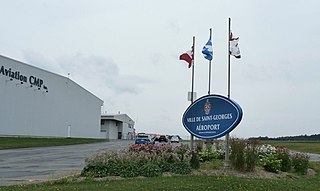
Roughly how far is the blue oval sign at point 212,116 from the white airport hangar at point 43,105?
35.2 metres

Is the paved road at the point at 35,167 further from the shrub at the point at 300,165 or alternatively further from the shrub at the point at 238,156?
the shrub at the point at 300,165

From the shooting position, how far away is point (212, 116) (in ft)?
57.4

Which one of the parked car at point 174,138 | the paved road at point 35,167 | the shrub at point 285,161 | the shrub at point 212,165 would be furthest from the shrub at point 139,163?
the parked car at point 174,138

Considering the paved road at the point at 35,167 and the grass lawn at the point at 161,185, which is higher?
the grass lawn at the point at 161,185

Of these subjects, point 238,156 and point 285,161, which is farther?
point 285,161

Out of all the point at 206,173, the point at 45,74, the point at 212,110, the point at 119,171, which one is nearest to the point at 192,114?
the point at 212,110

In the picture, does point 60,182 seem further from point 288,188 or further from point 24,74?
point 24,74

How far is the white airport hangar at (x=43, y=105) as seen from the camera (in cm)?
5022

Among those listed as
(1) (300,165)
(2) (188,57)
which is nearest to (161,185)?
(1) (300,165)

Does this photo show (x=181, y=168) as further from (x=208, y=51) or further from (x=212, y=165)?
(x=208, y=51)

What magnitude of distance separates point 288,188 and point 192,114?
653 centimetres

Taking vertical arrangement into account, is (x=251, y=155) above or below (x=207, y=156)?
above

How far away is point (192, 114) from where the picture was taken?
18.4 metres

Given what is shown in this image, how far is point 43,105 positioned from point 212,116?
43.8 meters
